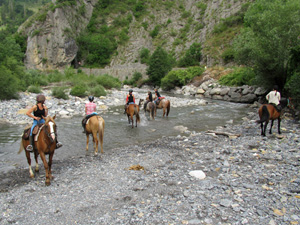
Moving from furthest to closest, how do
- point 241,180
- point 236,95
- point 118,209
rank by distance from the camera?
point 236,95 < point 241,180 < point 118,209

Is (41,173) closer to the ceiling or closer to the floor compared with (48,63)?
closer to the floor

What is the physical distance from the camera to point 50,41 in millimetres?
75750

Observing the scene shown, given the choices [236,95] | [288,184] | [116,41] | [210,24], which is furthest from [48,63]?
[288,184]

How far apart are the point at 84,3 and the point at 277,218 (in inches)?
4413

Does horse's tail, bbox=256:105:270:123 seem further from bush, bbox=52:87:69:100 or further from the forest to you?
bush, bbox=52:87:69:100

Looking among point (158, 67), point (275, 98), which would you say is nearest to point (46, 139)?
point (275, 98)

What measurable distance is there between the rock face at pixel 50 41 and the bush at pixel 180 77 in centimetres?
4967

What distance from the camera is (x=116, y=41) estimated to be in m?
98.9

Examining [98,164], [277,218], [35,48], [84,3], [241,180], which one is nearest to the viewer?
[277,218]

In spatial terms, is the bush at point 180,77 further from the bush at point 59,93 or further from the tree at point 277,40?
the bush at point 59,93

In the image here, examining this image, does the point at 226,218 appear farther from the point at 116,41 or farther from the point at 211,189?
the point at 116,41

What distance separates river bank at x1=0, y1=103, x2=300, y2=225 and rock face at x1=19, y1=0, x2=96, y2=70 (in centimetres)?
8004

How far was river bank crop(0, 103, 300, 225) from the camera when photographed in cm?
392

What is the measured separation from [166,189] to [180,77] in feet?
139
